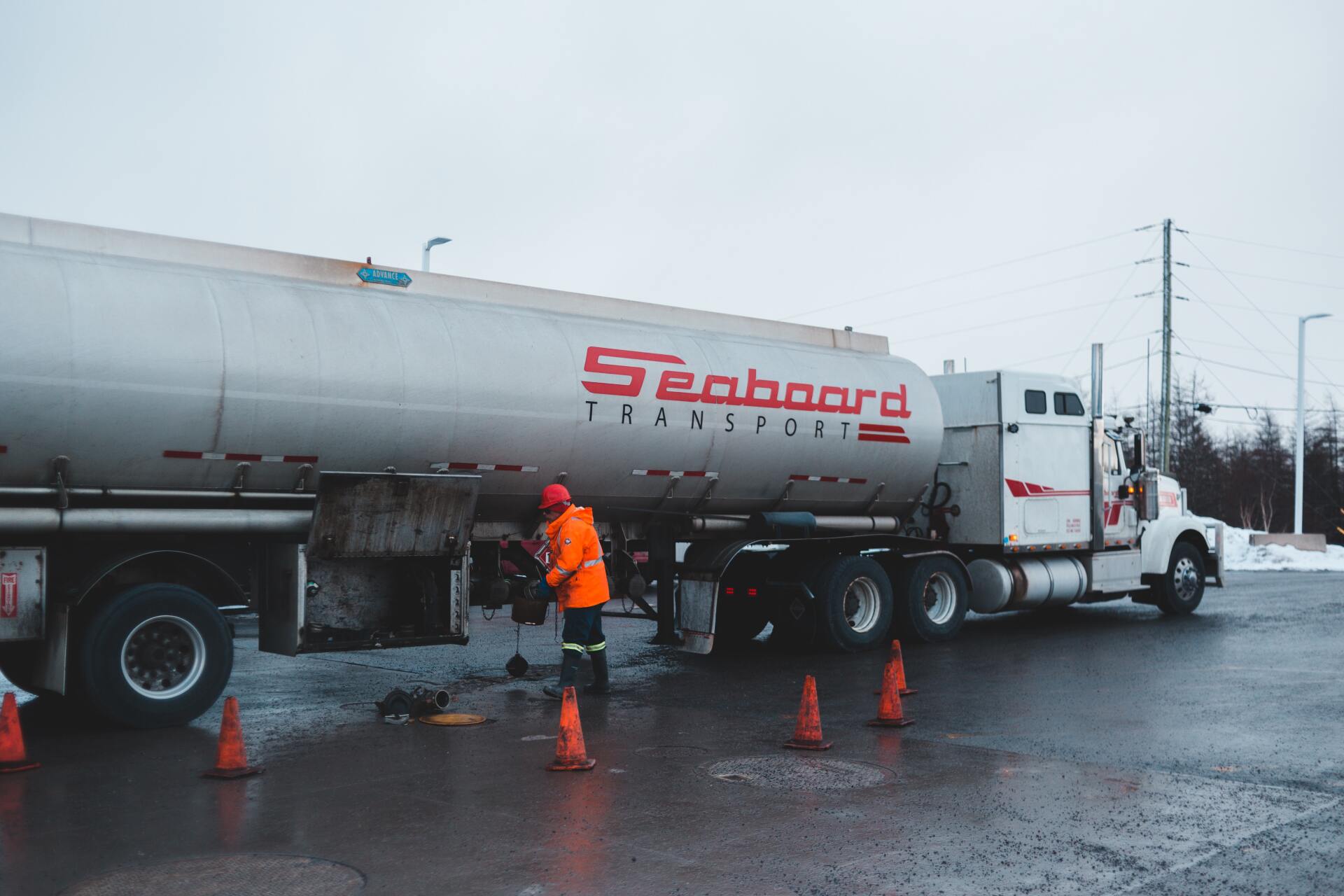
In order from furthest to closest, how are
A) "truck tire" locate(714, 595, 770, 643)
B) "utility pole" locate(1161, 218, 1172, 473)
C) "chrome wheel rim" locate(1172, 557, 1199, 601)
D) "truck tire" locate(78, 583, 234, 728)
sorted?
"utility pole" locate(1161, 218, 1172, 473), "chrome wheel rim" locate(1172, 557, 1199, 601), "truck tire" locate(714, 595, 770, 643), "truck tire" locate(78, 583, 234, 728)

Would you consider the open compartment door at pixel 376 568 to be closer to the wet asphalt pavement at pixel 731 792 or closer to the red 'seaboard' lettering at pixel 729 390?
the wet asphalt pavement at pixel 731 792

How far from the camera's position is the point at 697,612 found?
46.2 feet

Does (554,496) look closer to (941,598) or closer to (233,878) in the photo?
(233,878)

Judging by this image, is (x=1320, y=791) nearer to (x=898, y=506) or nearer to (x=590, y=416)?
(x=590, y=416)

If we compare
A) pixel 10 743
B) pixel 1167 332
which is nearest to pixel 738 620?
pixel 10 743

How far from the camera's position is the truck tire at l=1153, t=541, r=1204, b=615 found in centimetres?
1914

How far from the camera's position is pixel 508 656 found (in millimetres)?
14922

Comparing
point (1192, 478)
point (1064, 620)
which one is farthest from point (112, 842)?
point (1192, 478)

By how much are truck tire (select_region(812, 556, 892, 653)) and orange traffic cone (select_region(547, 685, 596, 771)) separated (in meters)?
6.92

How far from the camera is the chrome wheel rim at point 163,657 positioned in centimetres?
984

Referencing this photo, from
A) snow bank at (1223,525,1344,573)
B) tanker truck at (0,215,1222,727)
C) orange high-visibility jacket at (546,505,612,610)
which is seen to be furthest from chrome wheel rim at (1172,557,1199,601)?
snow bank at (1223,525,1344,573)

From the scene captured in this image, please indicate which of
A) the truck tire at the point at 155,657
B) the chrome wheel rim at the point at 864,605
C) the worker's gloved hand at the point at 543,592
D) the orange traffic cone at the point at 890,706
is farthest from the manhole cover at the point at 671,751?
the chrome wheel rim at the point at 864,605

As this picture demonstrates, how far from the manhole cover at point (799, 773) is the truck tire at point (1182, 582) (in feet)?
40.5

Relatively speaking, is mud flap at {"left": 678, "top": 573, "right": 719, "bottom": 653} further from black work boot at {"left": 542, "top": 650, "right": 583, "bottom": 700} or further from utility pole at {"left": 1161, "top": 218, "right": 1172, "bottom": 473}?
utility pole at {"left": 1161, "top": 218, "right": 1172, "bottom": 473}
